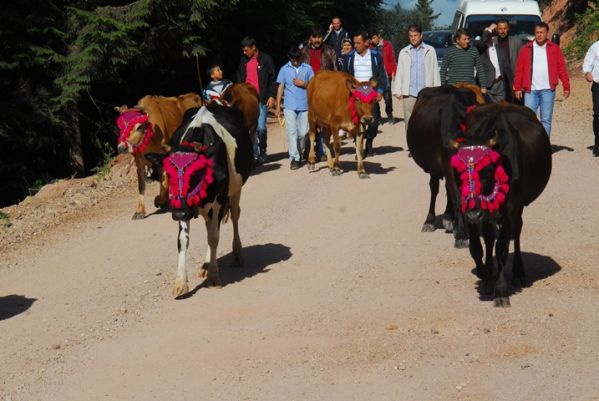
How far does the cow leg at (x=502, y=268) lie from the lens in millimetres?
9992

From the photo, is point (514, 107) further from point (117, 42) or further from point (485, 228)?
point (117, 42)

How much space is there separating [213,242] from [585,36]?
1251 inches

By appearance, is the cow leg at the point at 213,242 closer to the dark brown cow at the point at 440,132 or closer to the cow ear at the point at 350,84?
the dark brown cow at the point at 440,132

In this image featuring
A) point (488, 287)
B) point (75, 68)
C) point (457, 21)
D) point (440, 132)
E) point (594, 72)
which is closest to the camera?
point (488, 287)

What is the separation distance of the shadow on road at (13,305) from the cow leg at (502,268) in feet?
15.6

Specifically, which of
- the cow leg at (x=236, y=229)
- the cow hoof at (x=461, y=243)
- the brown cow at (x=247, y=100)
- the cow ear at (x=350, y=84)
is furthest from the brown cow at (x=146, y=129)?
the cow hoof at (x=461, y=243)

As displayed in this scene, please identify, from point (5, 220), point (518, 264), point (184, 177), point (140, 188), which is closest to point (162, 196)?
point (140, 188)

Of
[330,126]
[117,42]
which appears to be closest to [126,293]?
[330,126]

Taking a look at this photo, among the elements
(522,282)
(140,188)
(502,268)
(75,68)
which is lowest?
(522,282)

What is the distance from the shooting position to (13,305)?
11273mm

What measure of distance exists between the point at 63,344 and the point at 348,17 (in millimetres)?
33929

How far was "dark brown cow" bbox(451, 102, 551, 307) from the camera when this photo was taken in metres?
9.66

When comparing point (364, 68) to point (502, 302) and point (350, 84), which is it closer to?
point (350, 84)

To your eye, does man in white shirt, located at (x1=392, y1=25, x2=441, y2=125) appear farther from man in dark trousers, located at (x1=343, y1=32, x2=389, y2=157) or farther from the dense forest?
the dense forest
